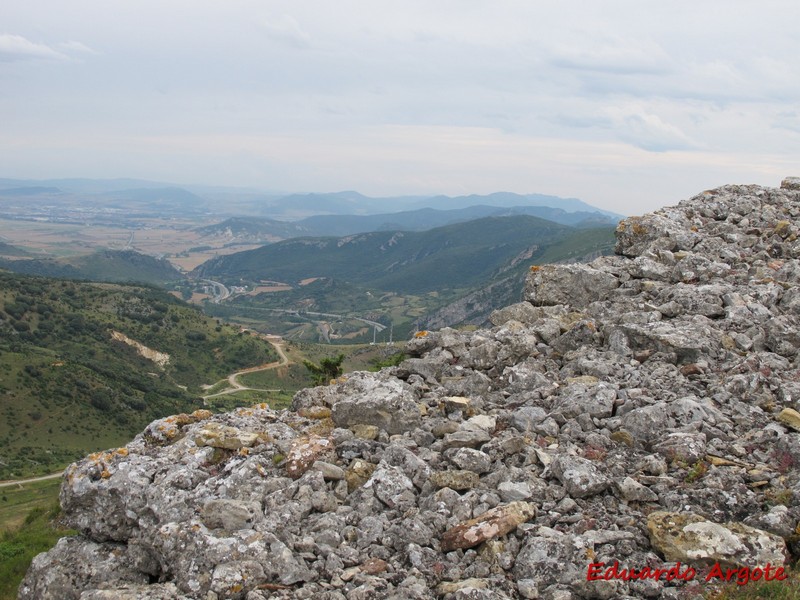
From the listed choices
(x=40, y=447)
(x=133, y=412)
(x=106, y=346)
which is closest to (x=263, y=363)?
(x=106, y=346)

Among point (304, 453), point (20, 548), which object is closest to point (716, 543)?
point (304, 453)

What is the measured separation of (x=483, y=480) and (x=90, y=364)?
5334 inches

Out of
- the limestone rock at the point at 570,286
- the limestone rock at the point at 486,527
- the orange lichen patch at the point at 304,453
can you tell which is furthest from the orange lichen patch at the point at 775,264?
the orange lichen patch at the point at 304,453

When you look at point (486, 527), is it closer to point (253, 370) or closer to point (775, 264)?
point (775, 264)

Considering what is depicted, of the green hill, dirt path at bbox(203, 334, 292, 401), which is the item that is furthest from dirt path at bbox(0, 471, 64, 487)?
dirt path at bbox(203, 334, 292, 401)

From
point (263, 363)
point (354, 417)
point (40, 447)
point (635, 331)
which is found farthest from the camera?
point (263, 363)

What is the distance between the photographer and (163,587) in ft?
27.5

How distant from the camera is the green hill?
9562 centimetres

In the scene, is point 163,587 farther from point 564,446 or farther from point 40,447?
point 40,447

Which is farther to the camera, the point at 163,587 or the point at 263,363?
the point at 263,363

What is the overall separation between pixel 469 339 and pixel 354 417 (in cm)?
564

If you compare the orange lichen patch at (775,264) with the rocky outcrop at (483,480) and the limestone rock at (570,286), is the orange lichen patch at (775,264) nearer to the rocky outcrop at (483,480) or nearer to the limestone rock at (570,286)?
the rocky outcrop at (483,480)

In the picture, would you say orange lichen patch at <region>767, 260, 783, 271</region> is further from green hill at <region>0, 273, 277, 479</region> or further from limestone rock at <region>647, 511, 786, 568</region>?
green hill at <region>0, 273, 277, 479</region>

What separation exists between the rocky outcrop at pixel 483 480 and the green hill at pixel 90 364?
8583cm
